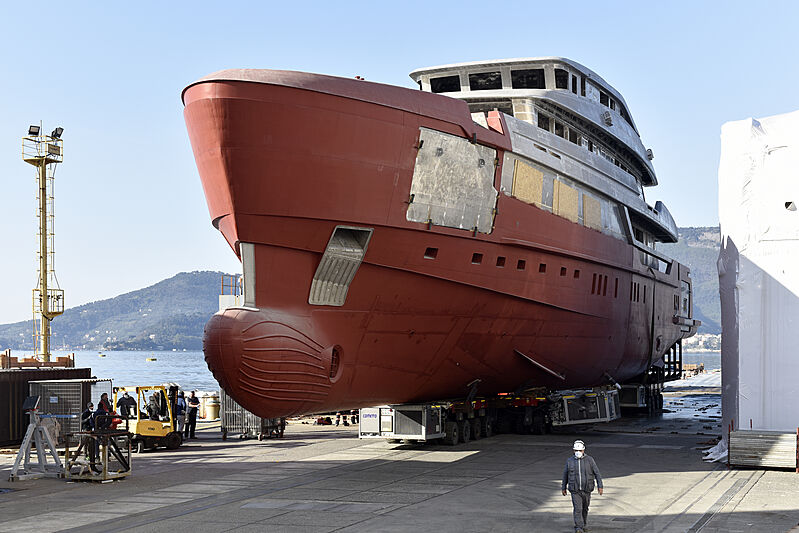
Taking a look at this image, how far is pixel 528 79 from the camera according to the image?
25.0m

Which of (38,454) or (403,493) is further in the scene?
(38,454)

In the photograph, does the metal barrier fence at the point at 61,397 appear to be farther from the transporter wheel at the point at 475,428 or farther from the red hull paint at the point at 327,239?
the transporter wheel at the point at 475,428

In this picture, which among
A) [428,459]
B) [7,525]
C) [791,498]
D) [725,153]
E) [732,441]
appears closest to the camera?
[7,525]

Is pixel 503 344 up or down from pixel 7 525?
up

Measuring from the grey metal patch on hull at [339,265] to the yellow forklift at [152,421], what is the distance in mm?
7713

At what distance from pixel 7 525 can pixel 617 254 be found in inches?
708

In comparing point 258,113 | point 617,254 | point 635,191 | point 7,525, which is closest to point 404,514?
point 7,525

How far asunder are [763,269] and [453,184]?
7.29 metres

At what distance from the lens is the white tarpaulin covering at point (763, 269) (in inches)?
695

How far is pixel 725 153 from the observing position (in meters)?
19.9

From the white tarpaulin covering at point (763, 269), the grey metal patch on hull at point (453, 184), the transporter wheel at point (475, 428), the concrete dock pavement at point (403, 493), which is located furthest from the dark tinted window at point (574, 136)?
the concrete dock pavement at point (403, 493)

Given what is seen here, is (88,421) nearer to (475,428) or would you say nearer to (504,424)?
(475,428)

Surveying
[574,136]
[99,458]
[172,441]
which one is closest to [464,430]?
[172,441]

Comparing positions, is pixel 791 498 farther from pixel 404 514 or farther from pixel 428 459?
pixel 428 459
